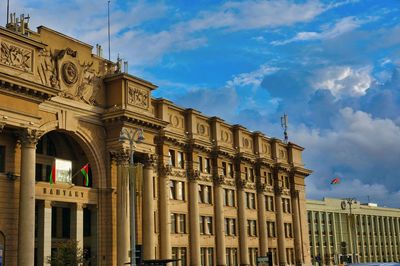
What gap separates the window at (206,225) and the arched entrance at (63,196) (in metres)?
17.4

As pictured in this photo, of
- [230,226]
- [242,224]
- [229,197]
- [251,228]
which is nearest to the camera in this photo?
[230,226]

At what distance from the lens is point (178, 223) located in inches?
2451

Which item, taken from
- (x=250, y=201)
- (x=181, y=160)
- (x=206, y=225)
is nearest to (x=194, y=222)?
(x=206, y=225)

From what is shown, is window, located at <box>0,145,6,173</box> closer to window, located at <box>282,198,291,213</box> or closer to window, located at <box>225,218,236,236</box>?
A: window, located at <box>225,218,236,236</box>

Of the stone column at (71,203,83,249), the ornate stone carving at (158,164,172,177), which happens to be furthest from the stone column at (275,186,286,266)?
the stone column at (71,203,83,249)

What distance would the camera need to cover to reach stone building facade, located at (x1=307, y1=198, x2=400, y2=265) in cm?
10512

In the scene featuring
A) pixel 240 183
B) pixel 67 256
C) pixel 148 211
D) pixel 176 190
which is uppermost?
pixel 240 183

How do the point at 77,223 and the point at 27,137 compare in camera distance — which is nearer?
the point at 27,137

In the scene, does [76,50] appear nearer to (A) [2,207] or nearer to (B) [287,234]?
(A) [2,207]

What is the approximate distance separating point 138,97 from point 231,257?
25.5m

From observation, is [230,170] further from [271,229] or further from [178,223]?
[178,223]

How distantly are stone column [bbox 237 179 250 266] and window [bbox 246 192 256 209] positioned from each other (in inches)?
74.5

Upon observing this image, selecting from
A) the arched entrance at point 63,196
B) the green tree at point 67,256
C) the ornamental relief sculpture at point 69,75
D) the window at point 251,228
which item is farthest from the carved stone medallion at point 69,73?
the window at point 251,228

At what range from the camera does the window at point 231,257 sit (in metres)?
69.7
